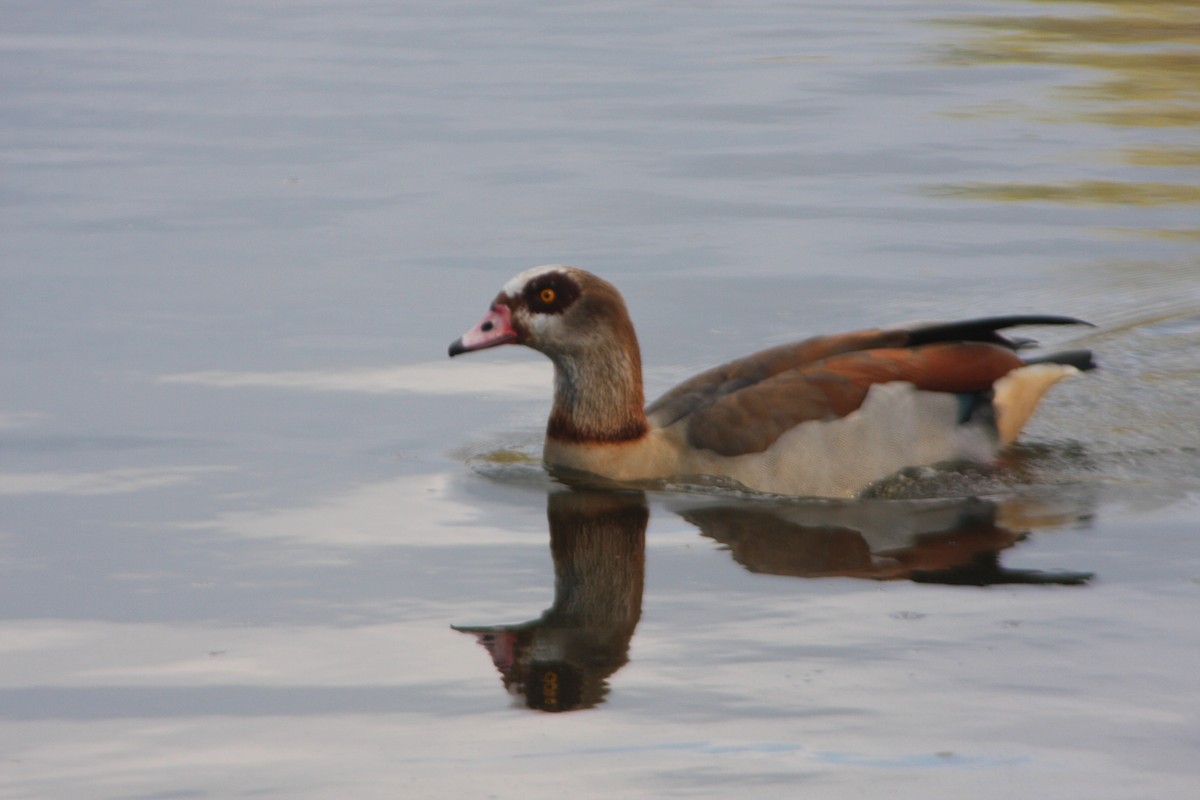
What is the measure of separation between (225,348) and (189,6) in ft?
45.9

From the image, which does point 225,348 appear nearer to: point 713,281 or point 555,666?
point 713,281

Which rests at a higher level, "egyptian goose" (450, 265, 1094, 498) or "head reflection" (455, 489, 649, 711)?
"egyptian goose" (450, 265, 1094, 498)

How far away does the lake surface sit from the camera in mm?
6012

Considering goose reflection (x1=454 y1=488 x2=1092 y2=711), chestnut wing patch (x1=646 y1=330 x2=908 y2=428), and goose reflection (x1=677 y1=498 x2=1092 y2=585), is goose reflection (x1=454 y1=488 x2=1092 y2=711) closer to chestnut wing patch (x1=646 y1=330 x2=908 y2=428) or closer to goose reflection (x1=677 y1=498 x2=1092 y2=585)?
goose reflection (x1=677 y1=498 x2=1092 y2=585)

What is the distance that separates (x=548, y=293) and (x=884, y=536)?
6.85 feet

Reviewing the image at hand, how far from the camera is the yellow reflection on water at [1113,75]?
14.7 metres

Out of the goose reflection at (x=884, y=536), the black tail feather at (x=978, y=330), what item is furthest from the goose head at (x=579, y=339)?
the black tail feather at (x=978, y=330)

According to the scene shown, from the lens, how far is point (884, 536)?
26.4ft

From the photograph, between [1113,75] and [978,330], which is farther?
[1113,75]

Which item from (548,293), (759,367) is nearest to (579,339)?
(548,293)

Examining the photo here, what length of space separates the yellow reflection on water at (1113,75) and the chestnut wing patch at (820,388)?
4.76m

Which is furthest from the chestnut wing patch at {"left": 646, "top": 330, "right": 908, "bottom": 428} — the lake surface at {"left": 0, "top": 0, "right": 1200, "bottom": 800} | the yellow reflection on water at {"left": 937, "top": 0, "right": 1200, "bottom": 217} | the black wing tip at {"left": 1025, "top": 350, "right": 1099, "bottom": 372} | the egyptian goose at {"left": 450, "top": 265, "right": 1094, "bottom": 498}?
the yellow reflection on water at {"left": 937, "top": 0, "right": 1200, "bottom": 217}

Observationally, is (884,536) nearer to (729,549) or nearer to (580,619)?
(729,549)

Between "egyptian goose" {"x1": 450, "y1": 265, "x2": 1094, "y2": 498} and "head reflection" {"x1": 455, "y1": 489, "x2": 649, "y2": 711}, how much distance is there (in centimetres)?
54
